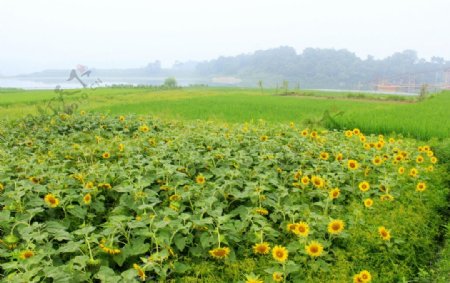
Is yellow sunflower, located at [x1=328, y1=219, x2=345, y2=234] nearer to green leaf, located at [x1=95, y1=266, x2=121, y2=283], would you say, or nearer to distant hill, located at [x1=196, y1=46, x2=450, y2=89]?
green leaf, located at [x1=95, y1=266, x2=121, y2=283]

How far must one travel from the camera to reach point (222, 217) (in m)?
2.35

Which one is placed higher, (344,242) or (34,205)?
(34,205)

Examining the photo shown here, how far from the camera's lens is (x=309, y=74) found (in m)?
82.4

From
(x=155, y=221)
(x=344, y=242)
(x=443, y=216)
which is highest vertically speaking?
(x=155, y=221)

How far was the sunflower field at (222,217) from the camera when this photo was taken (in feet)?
7.05

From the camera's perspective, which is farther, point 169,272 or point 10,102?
point 10,102

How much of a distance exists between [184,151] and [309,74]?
270 ft

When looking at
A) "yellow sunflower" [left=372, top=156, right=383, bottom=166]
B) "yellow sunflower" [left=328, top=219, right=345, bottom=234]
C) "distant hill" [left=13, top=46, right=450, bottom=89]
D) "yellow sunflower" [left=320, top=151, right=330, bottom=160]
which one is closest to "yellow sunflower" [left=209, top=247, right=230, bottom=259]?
"yellow sunflower" [left=328, top=219, right=345, bottom=234]

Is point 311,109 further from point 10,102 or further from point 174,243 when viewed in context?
point 10,102

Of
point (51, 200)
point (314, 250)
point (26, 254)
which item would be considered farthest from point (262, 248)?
point (51, 200)

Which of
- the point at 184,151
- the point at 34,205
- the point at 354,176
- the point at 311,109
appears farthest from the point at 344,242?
the point at 311,109

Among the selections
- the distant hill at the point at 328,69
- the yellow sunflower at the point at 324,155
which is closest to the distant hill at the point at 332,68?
the distant hill at the point at 328,69

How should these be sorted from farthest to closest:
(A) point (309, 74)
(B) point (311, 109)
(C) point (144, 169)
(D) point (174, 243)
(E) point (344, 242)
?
1. (A) point (309, 74)
2. (B) point (311, 109)
3. (C) point (144, 169)
4. (E) point (344, 242)
5. (D) point (174, 243)

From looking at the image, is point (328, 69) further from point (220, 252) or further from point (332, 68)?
point (220, 252)
